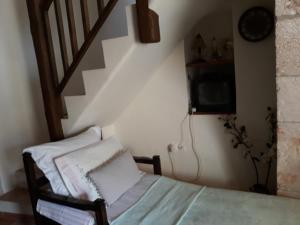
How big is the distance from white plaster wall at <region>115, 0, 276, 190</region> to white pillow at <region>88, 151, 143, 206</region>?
70 centimetres

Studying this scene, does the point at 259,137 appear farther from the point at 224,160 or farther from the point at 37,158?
the point at 37,158

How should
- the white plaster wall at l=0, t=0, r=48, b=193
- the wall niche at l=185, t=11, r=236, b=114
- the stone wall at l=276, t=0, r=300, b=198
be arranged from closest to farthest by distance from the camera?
the stone wall at l=276, t=0, r=300, b=198 → the wall niche at l=185, t=11, r=236, b=114 → the white plaster wall at l=0, t=0, r=48, b=193

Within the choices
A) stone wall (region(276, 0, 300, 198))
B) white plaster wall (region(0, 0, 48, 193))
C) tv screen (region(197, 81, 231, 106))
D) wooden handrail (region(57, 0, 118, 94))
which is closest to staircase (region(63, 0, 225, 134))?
wooden handrail (region(57, 0, 118, 94))

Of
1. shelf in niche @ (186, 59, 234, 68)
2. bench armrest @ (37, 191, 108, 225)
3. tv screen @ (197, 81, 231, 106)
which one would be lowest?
bench armrest @ (37, 191, 108, 225)

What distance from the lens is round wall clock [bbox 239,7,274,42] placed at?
2410 millimetres

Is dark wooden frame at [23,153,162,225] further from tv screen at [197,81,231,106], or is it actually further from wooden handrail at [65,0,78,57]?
wooden handrail at [65,0,78,57]

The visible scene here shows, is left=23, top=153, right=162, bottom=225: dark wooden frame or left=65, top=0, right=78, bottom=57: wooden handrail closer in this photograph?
left=23, top=153, right=162, bottom=225: dark wooden frame

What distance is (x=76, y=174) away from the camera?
2.17 m

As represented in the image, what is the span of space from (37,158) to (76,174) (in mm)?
332

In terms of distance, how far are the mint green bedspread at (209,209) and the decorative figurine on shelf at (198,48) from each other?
4.41 feet

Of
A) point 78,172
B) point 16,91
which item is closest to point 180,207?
point 78,172

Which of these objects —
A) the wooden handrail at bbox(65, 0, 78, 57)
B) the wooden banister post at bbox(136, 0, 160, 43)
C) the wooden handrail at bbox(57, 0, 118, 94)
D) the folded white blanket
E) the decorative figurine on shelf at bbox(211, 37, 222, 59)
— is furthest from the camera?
the decorative figurine on shelf at bbox(211, 37, 222, 59)

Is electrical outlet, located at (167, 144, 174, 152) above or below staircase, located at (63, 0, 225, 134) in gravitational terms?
below

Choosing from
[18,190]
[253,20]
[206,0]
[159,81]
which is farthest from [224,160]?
[18,190]
